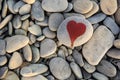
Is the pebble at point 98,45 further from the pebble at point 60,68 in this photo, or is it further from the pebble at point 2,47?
the pebble at point 2,47

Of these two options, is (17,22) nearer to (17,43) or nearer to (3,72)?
(17,43)

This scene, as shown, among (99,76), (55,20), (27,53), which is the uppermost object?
(55,20)

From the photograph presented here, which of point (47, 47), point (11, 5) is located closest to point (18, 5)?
point (11, 5)

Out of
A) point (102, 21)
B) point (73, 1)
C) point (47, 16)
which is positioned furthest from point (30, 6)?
point (102, 21)

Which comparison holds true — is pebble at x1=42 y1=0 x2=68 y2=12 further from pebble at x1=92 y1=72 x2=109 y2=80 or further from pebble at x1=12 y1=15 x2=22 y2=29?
pebble at x1=92 y1=72 x2=109 y2=80

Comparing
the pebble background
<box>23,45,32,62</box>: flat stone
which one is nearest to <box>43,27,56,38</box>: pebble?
the pebble background

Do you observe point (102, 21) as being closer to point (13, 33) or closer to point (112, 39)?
point (112, 39)
